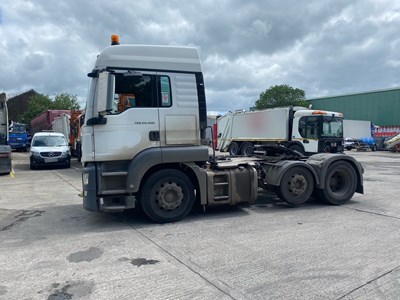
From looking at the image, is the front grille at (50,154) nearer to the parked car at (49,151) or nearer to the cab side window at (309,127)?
the parked car at (49,151)

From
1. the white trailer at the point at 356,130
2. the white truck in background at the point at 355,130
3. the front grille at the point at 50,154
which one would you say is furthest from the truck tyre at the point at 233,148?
the white trailer at the point at 356,130

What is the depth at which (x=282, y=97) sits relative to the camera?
56.6 meters

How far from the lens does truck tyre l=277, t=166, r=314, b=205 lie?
24.7ft

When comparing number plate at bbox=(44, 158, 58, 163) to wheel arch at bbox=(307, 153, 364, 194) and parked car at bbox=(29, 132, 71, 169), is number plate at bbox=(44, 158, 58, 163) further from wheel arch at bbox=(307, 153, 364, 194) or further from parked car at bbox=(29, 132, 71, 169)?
wheel arch at bbox=(307, 153, 364, 194)

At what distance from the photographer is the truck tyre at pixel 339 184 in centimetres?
786

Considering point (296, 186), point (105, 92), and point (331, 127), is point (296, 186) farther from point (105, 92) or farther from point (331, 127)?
point (331, 127)

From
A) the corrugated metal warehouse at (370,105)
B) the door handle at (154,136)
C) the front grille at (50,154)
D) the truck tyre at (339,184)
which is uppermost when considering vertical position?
the corrugated metal warehouse at (370,105)

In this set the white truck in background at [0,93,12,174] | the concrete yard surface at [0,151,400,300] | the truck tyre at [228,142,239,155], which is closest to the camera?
the concrete yard surface at [0,151,400,300]

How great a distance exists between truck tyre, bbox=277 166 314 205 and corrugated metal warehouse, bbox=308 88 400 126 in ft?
158

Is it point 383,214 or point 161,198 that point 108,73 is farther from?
point 383,214

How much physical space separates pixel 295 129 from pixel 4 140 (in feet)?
49.9

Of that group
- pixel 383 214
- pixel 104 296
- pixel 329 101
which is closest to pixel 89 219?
pixel 104 296

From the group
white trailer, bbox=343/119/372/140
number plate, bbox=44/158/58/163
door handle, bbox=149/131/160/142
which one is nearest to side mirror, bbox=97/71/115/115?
door handle, bbox=149/131/160/142

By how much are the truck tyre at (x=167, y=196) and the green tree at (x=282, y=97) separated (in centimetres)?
5209
